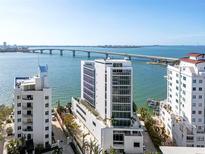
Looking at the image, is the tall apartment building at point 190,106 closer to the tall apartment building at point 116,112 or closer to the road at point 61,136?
the tall apartment building at point 116,112

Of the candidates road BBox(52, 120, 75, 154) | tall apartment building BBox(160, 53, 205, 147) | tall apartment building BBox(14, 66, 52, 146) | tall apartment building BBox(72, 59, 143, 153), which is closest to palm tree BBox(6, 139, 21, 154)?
tall apartment building BBox(14, 66, 52, 146)

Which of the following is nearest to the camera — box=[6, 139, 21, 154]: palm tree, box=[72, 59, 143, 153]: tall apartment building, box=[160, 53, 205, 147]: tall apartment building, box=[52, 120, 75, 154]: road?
box=[6, 139, 21, 154]: palm tree

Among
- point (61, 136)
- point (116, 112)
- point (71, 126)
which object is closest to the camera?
point (116, 112)

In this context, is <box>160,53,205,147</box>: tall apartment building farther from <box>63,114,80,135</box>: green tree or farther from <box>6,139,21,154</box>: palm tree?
<box>6,139,21,154</box>: palm tree

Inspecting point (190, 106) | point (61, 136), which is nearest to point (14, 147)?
point (61, 136)

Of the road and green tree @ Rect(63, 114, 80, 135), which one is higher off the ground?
green tree @ Rect(63, 114, 80, 135)

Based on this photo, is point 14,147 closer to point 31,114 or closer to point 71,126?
point 31,114

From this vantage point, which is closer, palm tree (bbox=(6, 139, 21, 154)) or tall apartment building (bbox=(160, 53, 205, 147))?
palm tree (bbox=(6, 139, 21, 154))

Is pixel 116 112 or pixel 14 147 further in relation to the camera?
pixel 116 112
